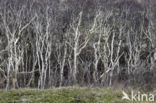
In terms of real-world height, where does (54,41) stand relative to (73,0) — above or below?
below

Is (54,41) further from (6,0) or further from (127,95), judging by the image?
(127,95)

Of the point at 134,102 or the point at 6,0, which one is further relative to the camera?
the point at 6,0

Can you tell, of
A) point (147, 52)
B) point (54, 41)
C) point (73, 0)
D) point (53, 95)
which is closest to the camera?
point (53, 95)

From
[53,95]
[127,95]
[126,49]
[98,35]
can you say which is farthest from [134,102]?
[126,49]

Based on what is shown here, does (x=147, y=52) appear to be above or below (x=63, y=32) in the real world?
below

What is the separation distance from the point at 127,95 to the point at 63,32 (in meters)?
24.5

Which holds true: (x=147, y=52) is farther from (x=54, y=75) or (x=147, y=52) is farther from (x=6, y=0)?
(x=6, y=0)

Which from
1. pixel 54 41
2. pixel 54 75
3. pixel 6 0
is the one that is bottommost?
pixel 54 75

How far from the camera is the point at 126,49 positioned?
39781mm

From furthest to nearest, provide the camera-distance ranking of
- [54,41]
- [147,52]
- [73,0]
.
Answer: [147,52], [54,41], [73,0]

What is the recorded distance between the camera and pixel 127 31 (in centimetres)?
3603

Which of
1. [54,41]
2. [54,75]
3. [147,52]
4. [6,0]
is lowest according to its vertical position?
[54,75]

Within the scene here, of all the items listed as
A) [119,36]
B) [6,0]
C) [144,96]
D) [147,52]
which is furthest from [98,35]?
[144,96]

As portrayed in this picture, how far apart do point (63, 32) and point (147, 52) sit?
15.9 m
